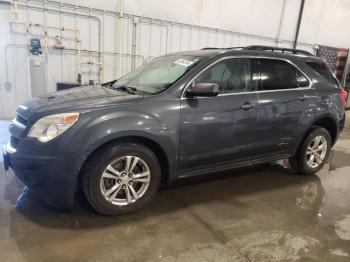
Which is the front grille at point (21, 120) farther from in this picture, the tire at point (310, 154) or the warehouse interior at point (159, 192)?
the tire at point (310, 154)

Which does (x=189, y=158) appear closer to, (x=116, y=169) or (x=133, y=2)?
(x=116, y=169)

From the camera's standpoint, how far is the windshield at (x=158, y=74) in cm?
289

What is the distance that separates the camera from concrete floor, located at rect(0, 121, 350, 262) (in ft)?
7.17

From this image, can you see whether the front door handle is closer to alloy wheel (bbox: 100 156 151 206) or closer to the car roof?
the car roof

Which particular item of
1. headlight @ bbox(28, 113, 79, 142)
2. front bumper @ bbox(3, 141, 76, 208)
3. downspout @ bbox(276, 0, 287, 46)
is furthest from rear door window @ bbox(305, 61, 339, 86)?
downspout @ bbox(276, 0, 287, 46)

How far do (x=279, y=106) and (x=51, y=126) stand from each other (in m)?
2.29

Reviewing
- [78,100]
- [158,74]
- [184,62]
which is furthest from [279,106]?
[78,100]

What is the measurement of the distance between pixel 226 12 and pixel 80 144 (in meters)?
6.87

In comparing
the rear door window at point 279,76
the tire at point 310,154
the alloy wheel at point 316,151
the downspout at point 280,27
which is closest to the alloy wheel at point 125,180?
the rear door window at point 279,76

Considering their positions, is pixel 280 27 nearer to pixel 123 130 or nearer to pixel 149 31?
pixel 149 31

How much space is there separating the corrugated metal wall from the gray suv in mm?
3405

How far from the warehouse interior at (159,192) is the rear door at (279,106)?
0.51 meters

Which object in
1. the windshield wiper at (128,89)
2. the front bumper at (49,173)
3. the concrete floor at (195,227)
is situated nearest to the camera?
the concrete floor at (195,227)

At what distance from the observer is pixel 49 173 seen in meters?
2.31
